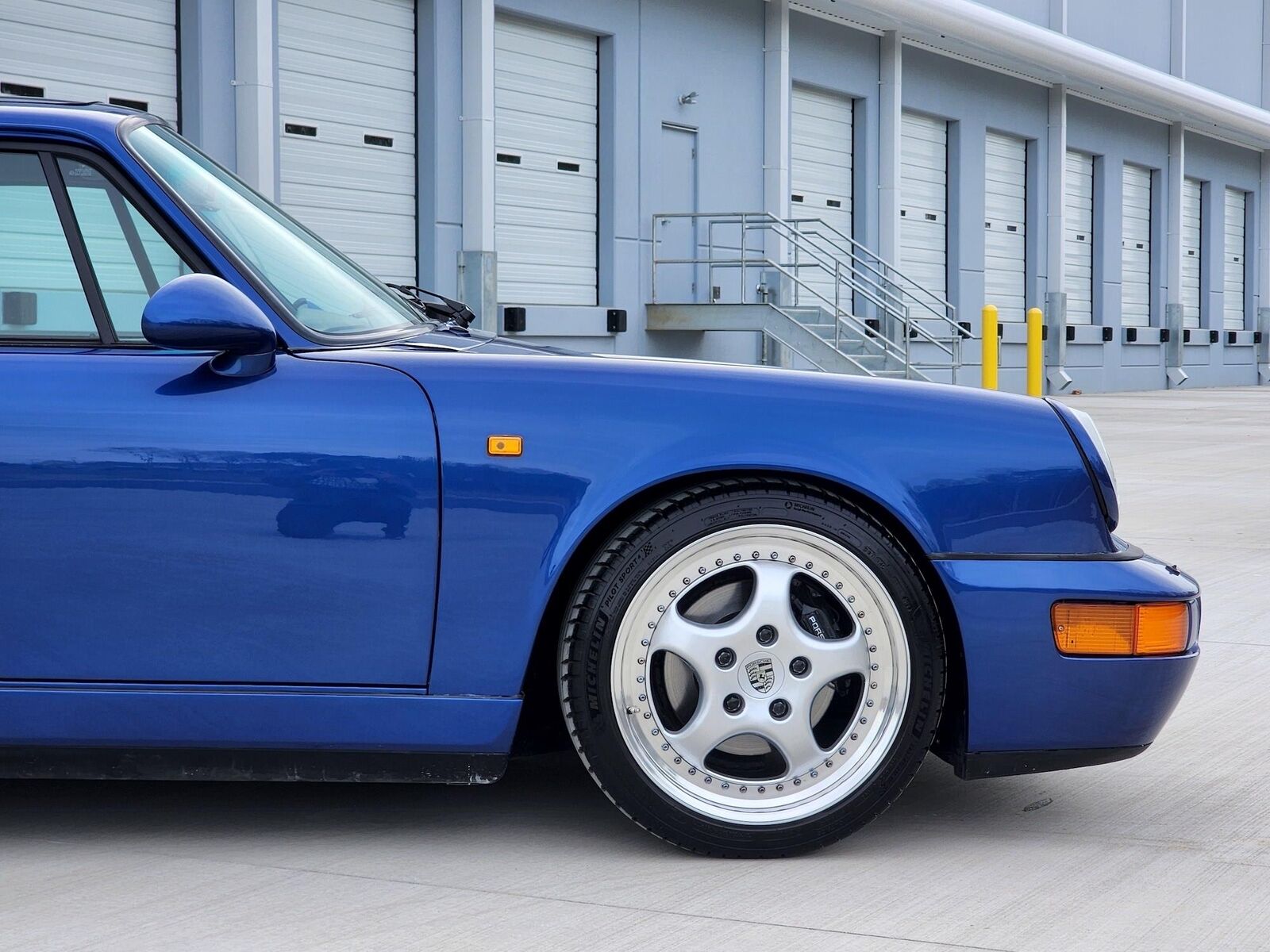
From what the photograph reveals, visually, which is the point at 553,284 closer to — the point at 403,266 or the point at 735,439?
the point at 403,266

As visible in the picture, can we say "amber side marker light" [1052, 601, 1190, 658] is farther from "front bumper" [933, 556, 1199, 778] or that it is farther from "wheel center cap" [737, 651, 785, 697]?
"wheel center cap" [737, 651, 785, 697]

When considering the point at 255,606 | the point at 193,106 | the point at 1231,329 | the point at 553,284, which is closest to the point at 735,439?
the point at 255,606

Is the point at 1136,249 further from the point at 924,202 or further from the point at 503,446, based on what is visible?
the point at 503,446

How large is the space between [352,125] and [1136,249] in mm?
21617

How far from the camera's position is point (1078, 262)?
1216 inches

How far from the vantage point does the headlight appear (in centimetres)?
321

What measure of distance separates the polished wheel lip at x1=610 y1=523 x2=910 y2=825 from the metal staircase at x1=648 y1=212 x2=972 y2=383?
1449 cm

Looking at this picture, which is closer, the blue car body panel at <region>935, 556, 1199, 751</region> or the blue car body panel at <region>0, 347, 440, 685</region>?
the blue car body panel at <region>0, 347, 440, 685</region>

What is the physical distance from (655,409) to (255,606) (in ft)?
2.72

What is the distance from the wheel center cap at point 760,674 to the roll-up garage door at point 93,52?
10927mm

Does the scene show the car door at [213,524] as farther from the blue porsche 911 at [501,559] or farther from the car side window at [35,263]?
the car side window at [35,263]

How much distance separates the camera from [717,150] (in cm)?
2083

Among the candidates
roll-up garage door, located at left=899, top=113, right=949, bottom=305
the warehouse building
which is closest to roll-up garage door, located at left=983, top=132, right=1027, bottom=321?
the warehouse building

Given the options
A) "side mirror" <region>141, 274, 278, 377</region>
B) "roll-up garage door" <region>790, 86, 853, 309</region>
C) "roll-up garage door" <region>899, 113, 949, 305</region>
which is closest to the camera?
"side mirror" <region>141, 274, 278, 377</region>
